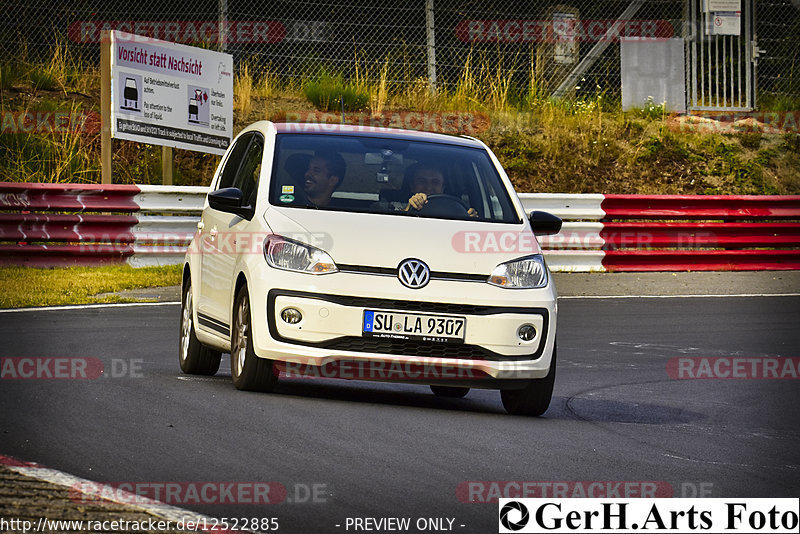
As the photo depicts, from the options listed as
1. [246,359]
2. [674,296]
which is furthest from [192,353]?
[674,296]

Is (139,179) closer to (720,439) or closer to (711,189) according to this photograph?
(711,189)

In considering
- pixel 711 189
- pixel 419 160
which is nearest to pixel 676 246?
pixel 711 189

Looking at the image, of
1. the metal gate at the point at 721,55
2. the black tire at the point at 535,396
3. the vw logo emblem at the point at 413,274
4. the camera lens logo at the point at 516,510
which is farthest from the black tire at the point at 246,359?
the metal gate at the point at 721,55

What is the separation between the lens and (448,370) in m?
8.59

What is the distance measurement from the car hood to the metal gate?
18.0m

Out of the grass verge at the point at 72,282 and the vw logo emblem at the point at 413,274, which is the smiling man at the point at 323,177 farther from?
the grass verge at the point at 72,282

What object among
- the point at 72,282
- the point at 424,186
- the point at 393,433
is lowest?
the point at 393,433

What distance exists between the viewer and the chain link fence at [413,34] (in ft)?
80.0

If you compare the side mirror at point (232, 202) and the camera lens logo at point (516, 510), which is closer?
the camera lens logo at point (516, 510)

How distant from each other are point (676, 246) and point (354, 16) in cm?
805

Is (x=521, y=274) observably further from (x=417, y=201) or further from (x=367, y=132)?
(x=367, y=132)

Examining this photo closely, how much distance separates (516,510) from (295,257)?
9.93 feet

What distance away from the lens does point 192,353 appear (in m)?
10.2

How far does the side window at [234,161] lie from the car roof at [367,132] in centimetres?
53
